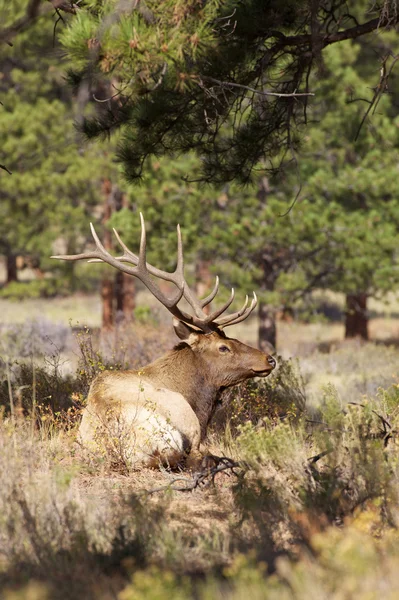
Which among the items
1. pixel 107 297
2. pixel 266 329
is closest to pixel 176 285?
pixel 266 329

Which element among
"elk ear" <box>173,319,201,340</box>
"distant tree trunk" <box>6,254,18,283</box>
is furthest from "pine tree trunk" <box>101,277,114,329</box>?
"elk ear" <box>173,319,201,340</box>

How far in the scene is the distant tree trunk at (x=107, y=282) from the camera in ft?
59.1

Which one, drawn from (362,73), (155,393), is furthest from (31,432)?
(362,73)

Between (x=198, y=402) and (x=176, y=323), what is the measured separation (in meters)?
0.71

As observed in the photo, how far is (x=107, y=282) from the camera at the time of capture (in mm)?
19766

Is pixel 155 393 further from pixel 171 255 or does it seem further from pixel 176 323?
pixel 171 255

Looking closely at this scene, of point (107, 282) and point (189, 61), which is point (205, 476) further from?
point (107, 282)

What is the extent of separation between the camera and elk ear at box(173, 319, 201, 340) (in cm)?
688

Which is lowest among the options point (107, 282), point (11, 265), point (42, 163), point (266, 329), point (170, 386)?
point (170, 386)

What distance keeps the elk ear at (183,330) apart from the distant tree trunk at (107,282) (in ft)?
33.7

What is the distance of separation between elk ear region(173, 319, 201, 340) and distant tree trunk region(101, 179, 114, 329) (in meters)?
10.3

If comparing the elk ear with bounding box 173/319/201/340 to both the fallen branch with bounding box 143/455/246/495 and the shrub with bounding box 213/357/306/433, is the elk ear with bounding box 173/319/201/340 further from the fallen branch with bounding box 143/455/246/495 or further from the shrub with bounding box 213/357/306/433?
the fallen branch with bounding box 143/455/246/495

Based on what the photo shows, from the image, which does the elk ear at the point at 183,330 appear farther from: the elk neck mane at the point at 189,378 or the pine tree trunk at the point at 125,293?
the pine tree trunk at the point at 125,293

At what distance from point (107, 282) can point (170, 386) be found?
13375mm
